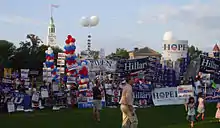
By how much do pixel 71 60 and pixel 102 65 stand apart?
2666 millimetres

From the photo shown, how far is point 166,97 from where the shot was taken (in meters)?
26.3

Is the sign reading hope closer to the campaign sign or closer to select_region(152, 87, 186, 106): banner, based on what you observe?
select_region(152, 87, 186, 106): banner

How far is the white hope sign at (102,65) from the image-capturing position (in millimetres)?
26281

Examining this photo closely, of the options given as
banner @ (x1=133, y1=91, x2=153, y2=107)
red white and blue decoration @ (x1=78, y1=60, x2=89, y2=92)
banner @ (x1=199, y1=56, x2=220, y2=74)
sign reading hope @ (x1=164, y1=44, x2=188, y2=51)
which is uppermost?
sign reading hope @ (x1=164, y1=44, x2=188, y2=51)

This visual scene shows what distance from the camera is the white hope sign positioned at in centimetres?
2628

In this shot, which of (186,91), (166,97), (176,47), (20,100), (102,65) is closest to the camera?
(20,100)

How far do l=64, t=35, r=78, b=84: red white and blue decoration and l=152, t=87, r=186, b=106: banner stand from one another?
5.58 m

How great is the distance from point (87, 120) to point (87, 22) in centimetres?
1192

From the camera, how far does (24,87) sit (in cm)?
2258

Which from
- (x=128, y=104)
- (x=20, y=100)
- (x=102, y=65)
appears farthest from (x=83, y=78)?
(x=128, y=104)

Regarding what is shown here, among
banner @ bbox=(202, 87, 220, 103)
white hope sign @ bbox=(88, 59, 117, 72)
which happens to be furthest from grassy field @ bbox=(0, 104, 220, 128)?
banner @ bbox=(202, 87, 220, 103)

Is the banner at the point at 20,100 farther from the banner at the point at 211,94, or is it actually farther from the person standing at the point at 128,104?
the banner at the point at 211,94

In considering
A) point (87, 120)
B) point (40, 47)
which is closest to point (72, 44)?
point (87, 120)

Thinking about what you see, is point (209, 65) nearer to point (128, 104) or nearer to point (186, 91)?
point (186, 91)
